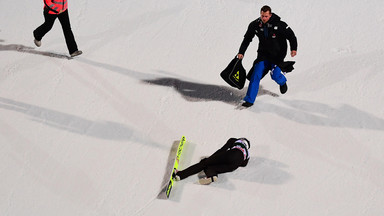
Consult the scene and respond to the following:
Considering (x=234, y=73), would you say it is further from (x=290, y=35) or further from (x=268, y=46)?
(x=290, y=35)

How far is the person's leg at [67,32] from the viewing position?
5772 millimetres

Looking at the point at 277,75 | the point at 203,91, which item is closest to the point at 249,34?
the point at 277,75

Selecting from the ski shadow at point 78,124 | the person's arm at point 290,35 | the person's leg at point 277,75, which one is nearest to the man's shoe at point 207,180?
the ski shadow at point 78,124

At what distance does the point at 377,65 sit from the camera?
6.01 metres

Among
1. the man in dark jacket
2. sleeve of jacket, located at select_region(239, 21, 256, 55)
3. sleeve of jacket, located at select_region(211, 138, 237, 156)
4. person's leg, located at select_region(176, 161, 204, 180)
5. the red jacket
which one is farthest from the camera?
the red jacket

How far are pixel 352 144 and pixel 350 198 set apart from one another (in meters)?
0.69

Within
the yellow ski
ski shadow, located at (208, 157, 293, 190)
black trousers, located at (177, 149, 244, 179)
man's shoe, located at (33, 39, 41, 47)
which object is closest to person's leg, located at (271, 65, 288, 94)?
ski shadow, located at (208, 157, 293, 190)

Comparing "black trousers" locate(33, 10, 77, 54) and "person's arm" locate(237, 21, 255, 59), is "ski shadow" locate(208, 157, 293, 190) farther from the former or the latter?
"black trousers" locate(33, 10, 77, 54)

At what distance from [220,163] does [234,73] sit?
1201 millimetres

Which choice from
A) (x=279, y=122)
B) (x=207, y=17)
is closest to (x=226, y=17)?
(x=207, y=17)

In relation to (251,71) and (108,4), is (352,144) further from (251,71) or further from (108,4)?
(108,4)

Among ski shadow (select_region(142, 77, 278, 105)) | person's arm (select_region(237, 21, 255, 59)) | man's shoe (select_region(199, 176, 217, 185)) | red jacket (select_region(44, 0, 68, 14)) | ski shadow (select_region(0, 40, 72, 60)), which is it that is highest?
person's arm (select_region(237, 21, 255, 59))

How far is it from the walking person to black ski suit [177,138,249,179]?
7.58 ft

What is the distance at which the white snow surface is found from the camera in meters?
4.63
